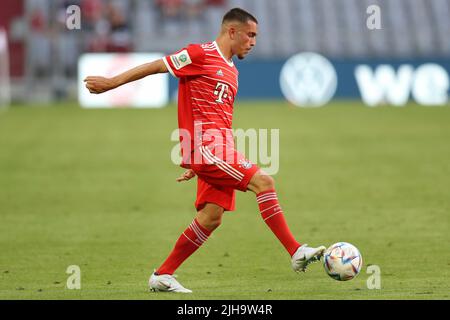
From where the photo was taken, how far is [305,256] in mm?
8219

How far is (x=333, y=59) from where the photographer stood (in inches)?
1275

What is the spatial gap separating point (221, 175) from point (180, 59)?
947 millimetres

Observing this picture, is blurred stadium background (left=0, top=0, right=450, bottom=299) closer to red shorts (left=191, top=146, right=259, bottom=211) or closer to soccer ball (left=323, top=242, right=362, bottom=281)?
soccer ball (left=323, top=242, right=362, bottom=281)

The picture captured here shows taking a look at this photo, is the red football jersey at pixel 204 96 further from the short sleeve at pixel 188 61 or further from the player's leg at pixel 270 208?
the player's leg at pixel 270 208

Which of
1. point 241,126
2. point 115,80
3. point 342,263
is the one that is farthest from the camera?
point 241,126

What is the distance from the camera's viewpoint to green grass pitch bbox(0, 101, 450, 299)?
8953 mm

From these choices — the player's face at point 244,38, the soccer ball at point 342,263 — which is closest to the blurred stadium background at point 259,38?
the player's face at point 244,38

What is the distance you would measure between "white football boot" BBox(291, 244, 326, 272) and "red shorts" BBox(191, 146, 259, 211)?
0.65 metres

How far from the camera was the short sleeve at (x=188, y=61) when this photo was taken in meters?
8.37

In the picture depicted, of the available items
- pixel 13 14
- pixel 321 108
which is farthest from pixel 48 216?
pixel 13 14

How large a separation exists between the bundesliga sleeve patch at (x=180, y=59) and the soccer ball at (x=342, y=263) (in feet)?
5.97

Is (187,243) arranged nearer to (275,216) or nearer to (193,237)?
(193,237)

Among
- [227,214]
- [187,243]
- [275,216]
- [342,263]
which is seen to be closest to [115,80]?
[187,243]
